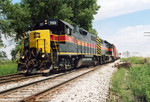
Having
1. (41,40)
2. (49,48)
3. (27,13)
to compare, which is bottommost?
(49,48)

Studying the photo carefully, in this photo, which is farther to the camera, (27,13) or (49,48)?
(27,13)

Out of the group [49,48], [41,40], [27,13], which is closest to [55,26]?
[41,40]

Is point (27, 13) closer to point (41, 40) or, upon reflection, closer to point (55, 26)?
point (55, 26)

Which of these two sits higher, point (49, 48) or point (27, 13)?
point (27, 13)

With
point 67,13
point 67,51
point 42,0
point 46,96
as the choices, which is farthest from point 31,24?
point 46,96

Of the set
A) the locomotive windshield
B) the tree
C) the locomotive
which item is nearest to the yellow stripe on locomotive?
the locomotive

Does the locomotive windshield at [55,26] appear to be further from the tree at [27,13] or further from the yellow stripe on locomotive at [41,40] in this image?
the tree at [27,13]

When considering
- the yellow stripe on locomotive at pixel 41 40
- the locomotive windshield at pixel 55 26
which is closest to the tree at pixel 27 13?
the locomotive windshield at pixel 55 26

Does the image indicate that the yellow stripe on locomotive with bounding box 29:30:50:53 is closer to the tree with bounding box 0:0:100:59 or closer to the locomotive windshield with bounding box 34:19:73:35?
the locomotive windshield with bounding box 34:19:73:35

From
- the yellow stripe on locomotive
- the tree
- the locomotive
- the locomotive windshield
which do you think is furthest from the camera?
the tree

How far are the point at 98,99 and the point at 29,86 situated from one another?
3.45 meters

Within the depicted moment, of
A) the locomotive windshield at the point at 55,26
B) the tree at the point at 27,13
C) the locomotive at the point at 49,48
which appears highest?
the tree at the point at 27,13

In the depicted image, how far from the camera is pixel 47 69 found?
33.3 ft

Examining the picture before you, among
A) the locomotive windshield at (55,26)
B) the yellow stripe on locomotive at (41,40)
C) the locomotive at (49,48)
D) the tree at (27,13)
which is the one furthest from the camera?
the tree at (27,13)
